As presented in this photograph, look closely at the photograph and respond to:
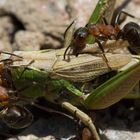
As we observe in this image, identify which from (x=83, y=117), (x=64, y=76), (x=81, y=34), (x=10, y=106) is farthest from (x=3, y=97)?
(x=81, y=34)

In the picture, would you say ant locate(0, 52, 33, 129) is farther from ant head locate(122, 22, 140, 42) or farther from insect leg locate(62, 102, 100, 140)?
ant head locate(122, 22, 140, 42)

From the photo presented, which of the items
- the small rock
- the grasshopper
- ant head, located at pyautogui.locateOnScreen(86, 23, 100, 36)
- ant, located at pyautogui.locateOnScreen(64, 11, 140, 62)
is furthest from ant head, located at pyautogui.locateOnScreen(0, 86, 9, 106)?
the small rock

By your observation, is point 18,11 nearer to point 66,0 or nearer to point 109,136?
point 66,0

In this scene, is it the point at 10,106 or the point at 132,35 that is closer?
the point at 10,106

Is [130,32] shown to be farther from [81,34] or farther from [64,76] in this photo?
[64,76]

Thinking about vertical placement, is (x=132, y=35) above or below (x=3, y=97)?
above

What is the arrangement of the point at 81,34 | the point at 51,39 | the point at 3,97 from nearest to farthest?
1. the point at 3,97
2. the point at 81,34
3. the point at 51,39

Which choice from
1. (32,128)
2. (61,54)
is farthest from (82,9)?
(32,128)
